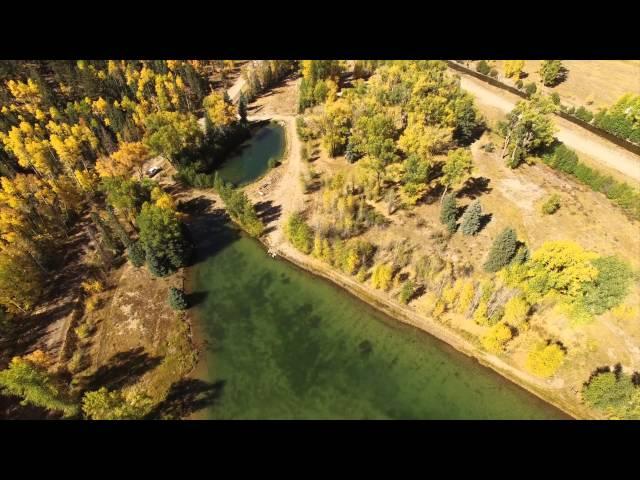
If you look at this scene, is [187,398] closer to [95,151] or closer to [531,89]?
[95,151]

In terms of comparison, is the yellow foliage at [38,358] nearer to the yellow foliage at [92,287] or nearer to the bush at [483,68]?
the yellow foliage at [92,287]

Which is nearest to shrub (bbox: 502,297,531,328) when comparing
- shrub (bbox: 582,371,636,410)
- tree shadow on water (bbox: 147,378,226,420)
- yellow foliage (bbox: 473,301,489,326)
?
yellow foliage (bbox: 473,301,489,326)

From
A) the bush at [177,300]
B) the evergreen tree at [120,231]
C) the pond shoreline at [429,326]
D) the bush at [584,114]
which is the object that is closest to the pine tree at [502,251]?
the pond shoreline at [429,326]

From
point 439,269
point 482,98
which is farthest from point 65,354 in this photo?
point 482,98
